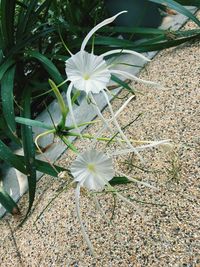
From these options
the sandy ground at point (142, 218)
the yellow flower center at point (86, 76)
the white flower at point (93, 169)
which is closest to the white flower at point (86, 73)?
the yellow flower center at point (86, 76)

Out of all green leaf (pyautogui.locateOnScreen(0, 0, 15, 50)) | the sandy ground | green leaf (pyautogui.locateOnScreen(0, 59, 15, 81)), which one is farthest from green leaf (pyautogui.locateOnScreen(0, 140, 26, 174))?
green leaf (pyautogui.locateOnScreen(0, 0, 15, 50))

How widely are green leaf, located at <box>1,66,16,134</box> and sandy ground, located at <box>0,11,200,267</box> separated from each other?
0.25 meters

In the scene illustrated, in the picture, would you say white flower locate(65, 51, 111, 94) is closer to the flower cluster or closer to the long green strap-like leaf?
the flower cluster

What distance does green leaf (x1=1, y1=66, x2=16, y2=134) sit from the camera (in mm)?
1470

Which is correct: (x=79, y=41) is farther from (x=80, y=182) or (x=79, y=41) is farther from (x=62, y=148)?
(x=80, y=182)

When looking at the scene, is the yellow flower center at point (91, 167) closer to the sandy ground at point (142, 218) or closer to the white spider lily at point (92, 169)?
the white spider lily at point (92, 169)

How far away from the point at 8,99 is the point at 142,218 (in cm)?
67

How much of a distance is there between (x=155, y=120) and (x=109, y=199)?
0.41 m

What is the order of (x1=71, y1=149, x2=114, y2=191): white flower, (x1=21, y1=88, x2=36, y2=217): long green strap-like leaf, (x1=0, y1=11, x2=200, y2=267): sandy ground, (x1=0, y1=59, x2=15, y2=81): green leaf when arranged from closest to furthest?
(x1=71, y1=149, x2=114, y2=191): white flower, (x1=0, y1=11, x2=200, y2=267): sandy ground, (x1=21, y1=88, x2=36, y2=217): long green strap-like leaf, (x1=0, y1=59, x2=15, y2=81): green leaf

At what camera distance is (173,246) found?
1.12 m

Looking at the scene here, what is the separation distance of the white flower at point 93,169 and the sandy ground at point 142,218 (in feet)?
0.73

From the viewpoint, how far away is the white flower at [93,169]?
2.58 feet

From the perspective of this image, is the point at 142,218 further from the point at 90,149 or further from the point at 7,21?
the point at 7,21

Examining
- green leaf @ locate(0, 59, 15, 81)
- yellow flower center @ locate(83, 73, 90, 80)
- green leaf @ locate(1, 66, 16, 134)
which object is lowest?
green leaf @ locate(1, 66, 16, 134)
